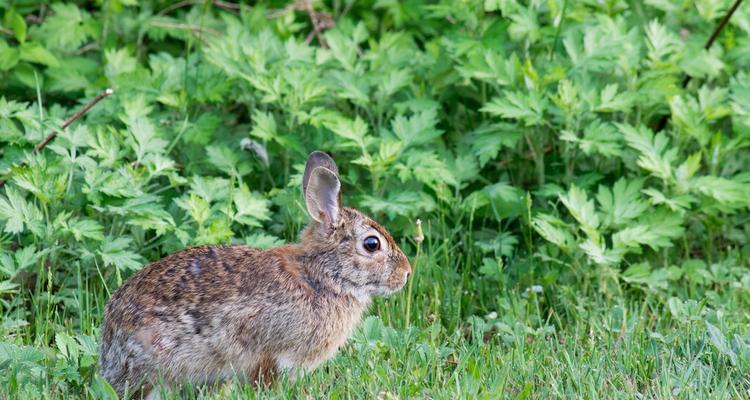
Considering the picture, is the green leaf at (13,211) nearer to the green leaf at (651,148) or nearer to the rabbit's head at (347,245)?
the rabbit's head at (347,245)

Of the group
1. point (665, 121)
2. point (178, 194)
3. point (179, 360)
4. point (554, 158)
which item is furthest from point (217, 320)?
point (665, 121)

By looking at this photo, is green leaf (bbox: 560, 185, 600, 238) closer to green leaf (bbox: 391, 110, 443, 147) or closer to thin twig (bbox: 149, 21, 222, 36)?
green leaf (bbox: 391, 110, 443, 147)

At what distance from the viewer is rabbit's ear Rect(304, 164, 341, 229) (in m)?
5.22

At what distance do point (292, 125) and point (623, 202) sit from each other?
1.89 meters

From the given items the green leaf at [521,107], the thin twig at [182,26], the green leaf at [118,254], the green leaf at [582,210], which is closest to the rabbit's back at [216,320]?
the green leaf at [118,254]

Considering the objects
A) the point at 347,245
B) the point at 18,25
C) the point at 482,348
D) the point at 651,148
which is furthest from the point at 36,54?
the point at 651,148

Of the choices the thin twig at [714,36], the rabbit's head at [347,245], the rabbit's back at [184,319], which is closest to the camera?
the rabbit's back at [184,319]

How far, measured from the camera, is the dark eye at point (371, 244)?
525cm

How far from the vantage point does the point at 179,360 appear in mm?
4742

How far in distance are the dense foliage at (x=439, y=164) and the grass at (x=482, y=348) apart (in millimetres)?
21

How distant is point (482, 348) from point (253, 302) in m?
1.08

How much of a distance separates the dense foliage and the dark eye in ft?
1.34

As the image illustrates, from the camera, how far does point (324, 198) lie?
5301 millimetres

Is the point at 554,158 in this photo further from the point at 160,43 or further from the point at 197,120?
the point at 160,43
